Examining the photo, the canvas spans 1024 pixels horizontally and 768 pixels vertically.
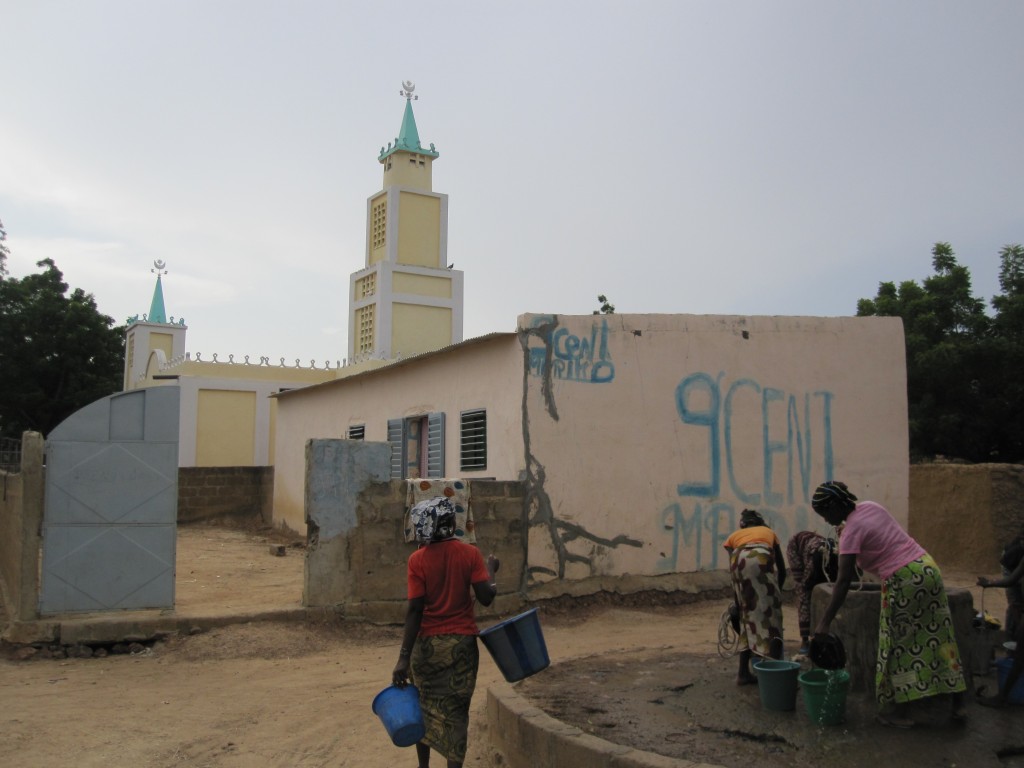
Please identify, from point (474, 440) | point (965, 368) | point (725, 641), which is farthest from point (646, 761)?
point (965, 368)

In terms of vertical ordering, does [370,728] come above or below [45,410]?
below

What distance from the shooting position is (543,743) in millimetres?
4961

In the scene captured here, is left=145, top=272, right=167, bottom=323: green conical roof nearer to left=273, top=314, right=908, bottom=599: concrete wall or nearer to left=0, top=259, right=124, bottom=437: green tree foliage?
left=0, top=259, right=124, bottom=437: green tree foliage

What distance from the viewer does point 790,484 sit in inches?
439

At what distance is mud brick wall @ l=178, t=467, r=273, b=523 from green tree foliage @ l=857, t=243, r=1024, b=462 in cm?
1366

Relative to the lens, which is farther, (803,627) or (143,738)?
(803,627)

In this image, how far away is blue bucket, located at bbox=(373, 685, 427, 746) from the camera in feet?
14.3

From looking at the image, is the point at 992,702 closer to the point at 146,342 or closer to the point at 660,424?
the point at 660,424

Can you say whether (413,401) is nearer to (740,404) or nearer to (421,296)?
(740,404)

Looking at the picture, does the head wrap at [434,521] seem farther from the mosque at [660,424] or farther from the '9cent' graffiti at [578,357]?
the '9cent' graffiti at [578,357]

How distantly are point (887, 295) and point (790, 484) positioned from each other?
10.7m

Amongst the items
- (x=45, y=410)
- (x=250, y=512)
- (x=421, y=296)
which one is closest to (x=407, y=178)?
(x=421, y=296)

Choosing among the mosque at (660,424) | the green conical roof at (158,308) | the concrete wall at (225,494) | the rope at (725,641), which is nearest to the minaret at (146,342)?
the green conical roof at (158,308)

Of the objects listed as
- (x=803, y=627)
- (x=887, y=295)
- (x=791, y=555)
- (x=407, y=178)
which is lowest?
(x=803, y=627)
